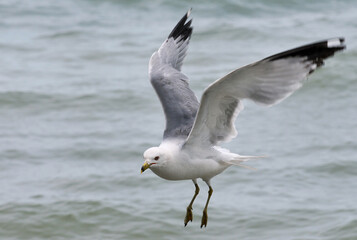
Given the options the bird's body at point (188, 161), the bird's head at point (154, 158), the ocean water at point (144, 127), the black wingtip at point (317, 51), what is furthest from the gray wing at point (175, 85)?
the ocean water at point (144, 127)

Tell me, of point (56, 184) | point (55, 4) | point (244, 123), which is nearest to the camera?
point (56, 184)

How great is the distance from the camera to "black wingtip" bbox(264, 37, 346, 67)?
5223 millimetres

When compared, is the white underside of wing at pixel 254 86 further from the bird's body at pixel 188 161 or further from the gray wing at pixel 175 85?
the gray wing at pixel 175 85

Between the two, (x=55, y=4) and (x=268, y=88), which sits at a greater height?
(x=55, y=4)

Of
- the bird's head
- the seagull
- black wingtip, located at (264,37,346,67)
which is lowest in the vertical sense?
the bird's head

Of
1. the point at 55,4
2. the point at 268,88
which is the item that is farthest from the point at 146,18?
the point at 268,88

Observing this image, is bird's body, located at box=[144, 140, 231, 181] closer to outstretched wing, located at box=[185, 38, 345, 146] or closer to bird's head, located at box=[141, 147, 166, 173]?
bird's head, located at box=[141, 147, 166, 173]

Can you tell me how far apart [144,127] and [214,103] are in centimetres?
655

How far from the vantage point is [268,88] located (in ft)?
18.4

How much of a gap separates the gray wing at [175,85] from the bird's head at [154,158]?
484 mm

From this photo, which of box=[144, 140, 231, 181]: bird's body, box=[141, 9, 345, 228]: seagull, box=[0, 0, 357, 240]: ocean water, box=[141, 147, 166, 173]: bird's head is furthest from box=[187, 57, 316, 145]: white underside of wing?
box=[0, 0, 357, 240]: ocean water

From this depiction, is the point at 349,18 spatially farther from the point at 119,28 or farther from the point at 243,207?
the point at 243,207

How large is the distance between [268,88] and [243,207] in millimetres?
4571

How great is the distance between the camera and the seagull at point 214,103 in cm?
544
